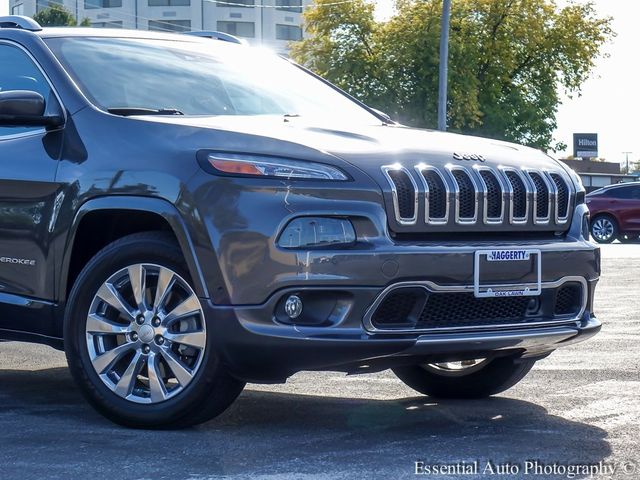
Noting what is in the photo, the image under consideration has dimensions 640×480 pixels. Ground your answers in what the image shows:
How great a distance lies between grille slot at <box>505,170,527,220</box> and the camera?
550 cm

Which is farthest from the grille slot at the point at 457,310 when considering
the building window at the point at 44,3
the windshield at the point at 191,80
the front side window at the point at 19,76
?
the building window at the point at 44,3

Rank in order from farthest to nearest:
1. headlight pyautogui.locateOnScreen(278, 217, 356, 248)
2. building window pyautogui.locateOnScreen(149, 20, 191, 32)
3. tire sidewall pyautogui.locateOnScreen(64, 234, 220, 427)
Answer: building window pyautogui.locateOnScreen(149, 20, 191, 32)
tire sidewall pyautogui.locateOnScreen(64, 234, 220, 427)
headlight pyautogui.locateOnScreen(278, 217, 356, 248)

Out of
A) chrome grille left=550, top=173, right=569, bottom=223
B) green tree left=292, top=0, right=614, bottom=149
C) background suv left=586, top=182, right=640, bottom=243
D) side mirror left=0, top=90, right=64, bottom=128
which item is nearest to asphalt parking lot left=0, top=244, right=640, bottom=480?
chrome grille left=550, top=173, right=569, bottom=223

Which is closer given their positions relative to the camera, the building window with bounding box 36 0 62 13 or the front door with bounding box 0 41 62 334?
the front door with bounding box 0 41 62 334

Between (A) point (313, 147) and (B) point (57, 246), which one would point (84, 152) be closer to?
(B) point (57, 246)

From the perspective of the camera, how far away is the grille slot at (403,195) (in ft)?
16.9

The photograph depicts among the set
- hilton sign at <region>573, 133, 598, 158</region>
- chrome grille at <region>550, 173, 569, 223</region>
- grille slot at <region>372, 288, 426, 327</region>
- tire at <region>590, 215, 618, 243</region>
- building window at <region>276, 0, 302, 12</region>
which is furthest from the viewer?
building window at <region>276, 0, 302, 12</region>

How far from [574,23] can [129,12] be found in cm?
5015

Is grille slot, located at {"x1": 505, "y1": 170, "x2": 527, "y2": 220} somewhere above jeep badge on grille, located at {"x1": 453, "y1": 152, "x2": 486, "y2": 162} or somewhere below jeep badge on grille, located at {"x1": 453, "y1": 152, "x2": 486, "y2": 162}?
below

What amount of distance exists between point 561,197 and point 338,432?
1453 millimetres

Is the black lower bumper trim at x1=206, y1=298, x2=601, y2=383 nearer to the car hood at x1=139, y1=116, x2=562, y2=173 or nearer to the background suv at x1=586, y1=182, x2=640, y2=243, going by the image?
the car hood at x1=139, y1=116, x2=562, y2=173

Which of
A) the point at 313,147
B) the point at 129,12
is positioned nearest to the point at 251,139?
the point at 313,147

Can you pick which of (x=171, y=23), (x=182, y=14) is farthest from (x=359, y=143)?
(x=171, y=23)

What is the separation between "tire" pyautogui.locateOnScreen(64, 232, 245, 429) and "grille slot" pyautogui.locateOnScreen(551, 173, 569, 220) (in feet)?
5.29
